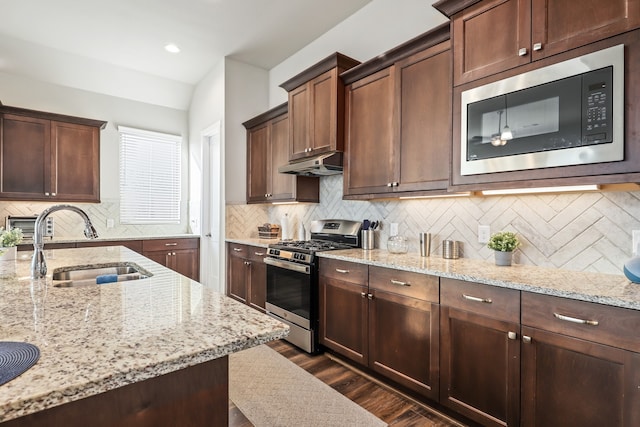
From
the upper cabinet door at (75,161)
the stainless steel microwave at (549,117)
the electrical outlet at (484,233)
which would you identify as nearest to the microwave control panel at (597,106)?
the stainless steel microwave at (549,117)

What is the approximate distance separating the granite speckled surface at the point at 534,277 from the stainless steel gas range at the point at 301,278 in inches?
22.5

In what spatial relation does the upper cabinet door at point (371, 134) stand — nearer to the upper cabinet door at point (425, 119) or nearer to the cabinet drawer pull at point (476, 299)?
the upper cabinet door at point (425, 119)

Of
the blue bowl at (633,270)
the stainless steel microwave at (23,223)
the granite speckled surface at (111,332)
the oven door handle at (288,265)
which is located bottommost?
the oven door handle at (288,265)

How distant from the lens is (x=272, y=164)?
4.01 m

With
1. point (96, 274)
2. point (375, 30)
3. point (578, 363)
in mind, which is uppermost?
point (375, 30)

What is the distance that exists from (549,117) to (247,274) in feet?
10.7

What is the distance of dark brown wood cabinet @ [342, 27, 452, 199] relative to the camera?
7.36 ft

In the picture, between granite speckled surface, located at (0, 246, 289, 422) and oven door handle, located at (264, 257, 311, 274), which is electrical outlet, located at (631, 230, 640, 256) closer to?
granite speckled surface, located at (0, 246, 289, 422)

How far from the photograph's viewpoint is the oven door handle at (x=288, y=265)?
282 centimetres

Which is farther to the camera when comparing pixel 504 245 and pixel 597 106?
pixel 504 245

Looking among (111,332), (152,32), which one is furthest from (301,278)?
(152,32)

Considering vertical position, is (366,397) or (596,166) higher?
(596,166)

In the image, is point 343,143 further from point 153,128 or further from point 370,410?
point 153,128

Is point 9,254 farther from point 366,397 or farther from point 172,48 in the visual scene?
point 172,48
